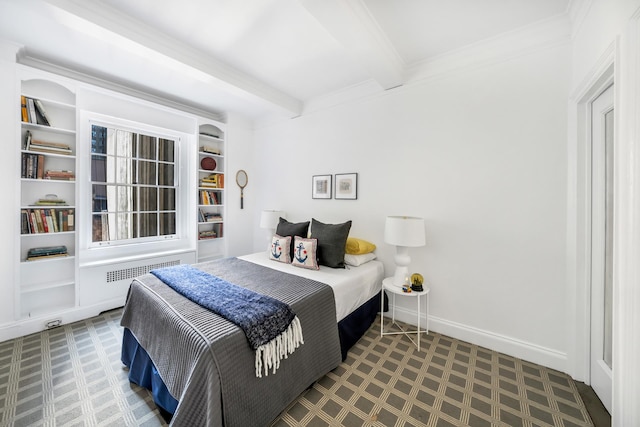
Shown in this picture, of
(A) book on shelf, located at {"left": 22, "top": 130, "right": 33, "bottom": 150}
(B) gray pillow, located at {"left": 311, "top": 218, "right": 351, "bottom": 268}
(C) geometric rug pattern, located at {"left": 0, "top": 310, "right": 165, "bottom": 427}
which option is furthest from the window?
(B) gray pillow, located at {"left": 311, "top": 218, "right": 351, "bottom": 268}

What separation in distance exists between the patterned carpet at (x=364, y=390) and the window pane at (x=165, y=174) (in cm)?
210

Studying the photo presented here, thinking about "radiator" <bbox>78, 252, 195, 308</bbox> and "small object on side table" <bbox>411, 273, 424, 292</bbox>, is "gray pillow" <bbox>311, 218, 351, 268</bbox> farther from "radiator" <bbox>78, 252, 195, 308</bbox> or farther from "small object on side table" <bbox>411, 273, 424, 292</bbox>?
"radiator" <bbox>78, 252, 195, 308</bbox>

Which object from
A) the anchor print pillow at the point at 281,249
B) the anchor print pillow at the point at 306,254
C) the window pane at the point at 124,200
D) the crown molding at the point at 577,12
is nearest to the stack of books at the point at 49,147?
the window pane at the point at 124,200

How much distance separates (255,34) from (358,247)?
223 centimetres

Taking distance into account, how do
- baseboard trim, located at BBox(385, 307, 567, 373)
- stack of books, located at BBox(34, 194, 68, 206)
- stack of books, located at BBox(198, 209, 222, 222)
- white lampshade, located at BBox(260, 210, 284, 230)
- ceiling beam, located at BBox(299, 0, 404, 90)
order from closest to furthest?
1. ceiling beam, located at BBox(299, 0, 404, 90)
2. baseboard trim, located at BBox(385, 307, 567, 373)
3. stack of books, located at BBox(34, 194, 68, 206)
4. white lampshade, located at BBox(260, 210, 284, 230)
5. stack of books, located at BBox(198, 209, 222, 222)

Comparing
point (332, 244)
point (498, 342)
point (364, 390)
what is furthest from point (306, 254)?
point (498, 342)

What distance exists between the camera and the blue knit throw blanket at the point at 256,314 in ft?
4.52

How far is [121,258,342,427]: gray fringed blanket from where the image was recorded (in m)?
1.19

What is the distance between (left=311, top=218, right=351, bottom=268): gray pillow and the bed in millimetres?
114

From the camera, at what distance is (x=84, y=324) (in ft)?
8.46

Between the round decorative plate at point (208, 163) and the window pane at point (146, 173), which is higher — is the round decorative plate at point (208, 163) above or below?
above

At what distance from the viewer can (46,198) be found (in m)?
2.57

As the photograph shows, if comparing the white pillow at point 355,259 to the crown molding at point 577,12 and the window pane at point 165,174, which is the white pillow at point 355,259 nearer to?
the crown molding at point 577,12

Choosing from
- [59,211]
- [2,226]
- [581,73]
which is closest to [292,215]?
[59,211]
